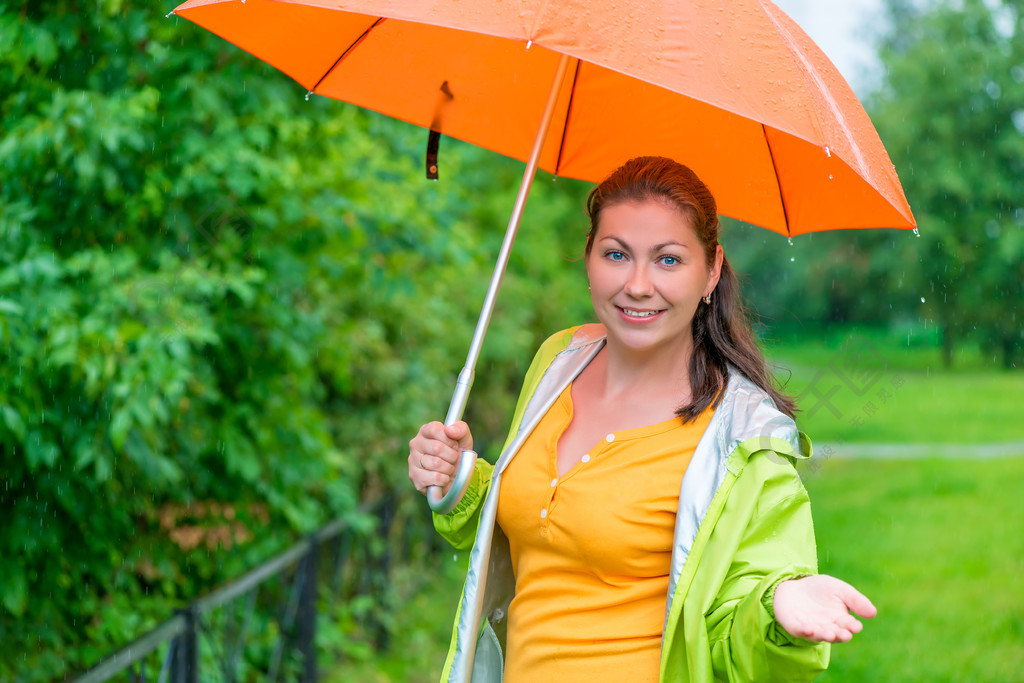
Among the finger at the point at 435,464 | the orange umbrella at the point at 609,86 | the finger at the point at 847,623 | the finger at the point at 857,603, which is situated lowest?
the finger at the point at 847,623

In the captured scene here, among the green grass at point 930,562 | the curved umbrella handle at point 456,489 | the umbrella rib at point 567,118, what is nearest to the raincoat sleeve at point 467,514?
the curved umbrella handle at point 456,489

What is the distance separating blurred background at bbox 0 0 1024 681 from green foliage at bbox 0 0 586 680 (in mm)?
12

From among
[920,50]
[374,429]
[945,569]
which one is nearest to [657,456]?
[374,429]

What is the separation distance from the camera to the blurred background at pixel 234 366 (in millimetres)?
3115

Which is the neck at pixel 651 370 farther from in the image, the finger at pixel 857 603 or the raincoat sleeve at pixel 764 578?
the finger at pixel 857 603

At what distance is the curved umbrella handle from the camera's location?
2.23 metres

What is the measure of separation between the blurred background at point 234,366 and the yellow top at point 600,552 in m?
0.46

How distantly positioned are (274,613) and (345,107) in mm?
2587

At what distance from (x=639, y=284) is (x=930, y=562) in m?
7.07

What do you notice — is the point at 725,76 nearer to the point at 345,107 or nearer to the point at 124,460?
the point at 124,460

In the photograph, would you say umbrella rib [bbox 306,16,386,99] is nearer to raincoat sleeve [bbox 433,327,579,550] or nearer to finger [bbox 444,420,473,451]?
raincoat sleeve [bbox 433,327,579,550]

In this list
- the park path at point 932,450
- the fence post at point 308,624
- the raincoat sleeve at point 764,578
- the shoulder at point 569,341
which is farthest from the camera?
the park path at point 932,450

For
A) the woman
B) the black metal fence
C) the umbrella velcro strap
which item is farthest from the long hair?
the black metal fence

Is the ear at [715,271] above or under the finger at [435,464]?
above
